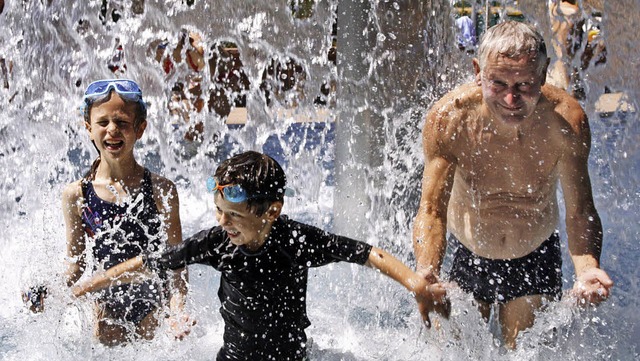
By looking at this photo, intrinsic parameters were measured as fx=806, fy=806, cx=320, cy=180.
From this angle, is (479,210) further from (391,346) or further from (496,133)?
(391,346)

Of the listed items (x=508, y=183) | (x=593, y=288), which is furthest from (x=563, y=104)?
(x=593, y=288)

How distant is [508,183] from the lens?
9.95ft

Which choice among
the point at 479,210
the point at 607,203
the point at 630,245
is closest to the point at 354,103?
the point at 479,210

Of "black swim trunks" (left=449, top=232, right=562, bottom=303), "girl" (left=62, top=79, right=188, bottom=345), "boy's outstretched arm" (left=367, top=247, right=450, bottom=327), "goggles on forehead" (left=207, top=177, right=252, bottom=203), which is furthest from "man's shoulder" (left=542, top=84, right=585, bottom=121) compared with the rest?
Answer: "girl" (left=62, top=79, right=188, bottom=345)

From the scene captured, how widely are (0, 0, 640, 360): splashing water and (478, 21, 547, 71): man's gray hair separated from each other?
3.14 ft

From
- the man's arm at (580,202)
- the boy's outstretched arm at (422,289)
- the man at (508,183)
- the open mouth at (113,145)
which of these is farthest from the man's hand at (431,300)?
the open mouth at (113,145)

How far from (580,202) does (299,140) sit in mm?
4946

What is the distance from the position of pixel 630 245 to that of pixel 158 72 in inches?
140

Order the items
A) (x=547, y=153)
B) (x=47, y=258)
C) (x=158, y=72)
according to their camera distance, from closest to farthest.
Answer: (x=547, y=153) → (x=47, y=258) → (x=158, y=72)

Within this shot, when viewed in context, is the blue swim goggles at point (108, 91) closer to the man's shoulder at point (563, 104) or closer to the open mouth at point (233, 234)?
the open mouth at point (233, 234)

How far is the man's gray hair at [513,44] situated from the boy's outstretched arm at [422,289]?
0.78m

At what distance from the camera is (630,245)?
5027 millimetres

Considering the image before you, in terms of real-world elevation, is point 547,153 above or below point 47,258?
above

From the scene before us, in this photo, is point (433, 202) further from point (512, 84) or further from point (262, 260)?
point (262, 260)
